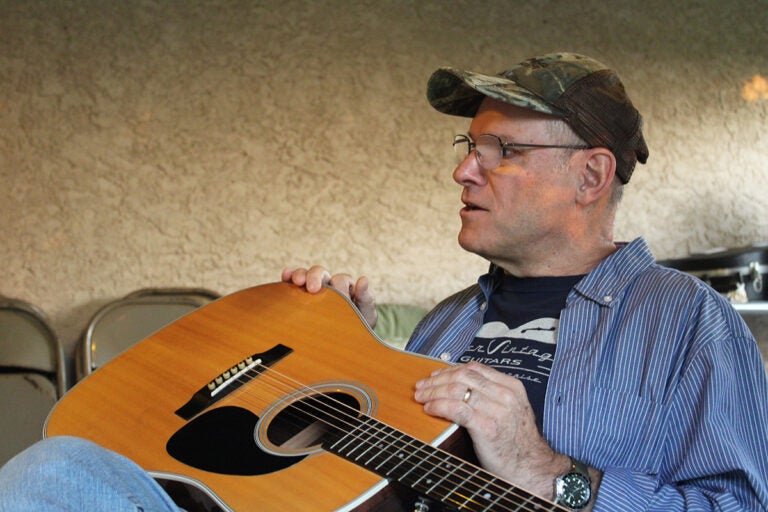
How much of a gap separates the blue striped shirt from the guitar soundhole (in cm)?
35

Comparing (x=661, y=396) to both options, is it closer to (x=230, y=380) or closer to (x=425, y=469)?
(x=425, y=469)

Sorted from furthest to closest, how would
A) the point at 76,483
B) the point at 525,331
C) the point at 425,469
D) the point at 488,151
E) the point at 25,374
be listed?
the point at 25,374
the point at 488,151
the point at 525,331
the point at 425,469
the point at 76,483

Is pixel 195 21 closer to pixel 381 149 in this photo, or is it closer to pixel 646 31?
pixel 381 149

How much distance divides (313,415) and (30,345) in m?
1.82

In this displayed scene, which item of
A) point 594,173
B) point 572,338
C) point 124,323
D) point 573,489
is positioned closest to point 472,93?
point 594,173

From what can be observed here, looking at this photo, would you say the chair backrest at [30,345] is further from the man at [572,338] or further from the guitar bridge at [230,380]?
the guitar bridge at [230,380]

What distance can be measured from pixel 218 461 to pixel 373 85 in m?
2.40

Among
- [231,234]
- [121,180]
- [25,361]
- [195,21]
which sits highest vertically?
[195,21]

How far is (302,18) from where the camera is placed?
3148 mm

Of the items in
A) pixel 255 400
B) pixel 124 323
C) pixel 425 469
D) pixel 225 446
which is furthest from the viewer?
pixel 124 323

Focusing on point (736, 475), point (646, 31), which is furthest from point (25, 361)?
point (646, 31)

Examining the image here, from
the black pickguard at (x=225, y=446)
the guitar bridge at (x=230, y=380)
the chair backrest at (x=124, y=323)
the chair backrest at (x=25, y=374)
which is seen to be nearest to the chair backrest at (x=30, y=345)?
the chair backrest at (x=25, y=374)

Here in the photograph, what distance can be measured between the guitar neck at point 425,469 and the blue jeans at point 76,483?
0.84 feet

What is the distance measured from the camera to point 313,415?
3.69ft
